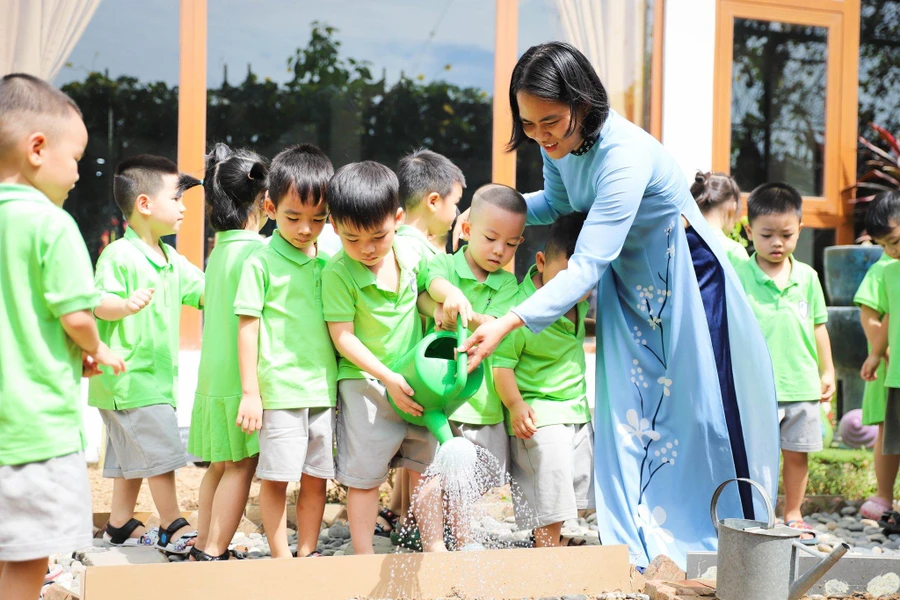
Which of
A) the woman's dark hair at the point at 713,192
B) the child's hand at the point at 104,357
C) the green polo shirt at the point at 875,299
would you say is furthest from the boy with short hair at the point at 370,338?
the green polo shirt at the point at 875,299

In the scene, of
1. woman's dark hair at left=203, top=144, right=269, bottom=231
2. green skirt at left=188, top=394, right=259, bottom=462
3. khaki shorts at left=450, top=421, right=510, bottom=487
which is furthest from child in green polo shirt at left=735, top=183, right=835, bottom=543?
green skirt at left=188, top=394, right=259, bottom=462

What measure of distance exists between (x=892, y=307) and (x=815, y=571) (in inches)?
82.2

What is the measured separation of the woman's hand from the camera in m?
2.33

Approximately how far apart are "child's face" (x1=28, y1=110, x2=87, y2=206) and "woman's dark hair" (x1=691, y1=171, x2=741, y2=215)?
2744 mm

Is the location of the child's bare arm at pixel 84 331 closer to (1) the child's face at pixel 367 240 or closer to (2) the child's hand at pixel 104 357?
(2) the child's hand at pixel 104 357

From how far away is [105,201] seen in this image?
5.83 m

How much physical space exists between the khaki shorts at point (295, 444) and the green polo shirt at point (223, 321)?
0.75 ft

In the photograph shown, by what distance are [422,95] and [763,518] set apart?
4.88 meters

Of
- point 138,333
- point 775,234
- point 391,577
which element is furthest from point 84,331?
point 775,234

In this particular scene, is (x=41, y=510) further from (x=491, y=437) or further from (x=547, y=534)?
(x=547, y=534)

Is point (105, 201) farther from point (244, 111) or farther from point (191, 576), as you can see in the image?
point (191, 576)

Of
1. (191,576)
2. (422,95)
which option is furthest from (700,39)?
(191,576)

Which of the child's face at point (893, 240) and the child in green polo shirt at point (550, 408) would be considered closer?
the child in green polo shirt at point (550, 408)

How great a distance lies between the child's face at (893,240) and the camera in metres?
3.76
